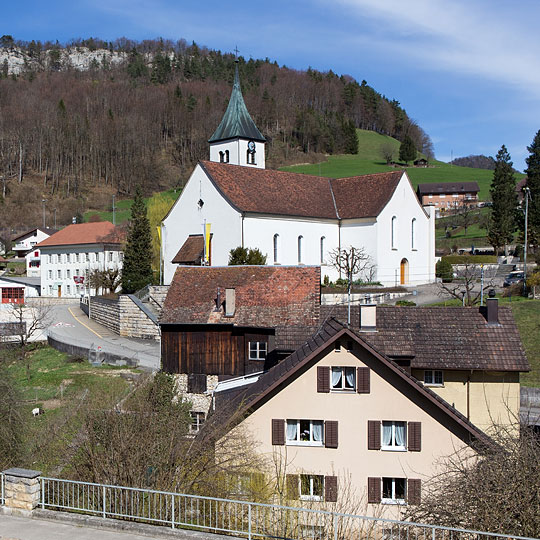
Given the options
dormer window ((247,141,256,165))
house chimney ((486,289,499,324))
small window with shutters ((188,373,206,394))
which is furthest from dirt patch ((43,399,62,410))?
dormer window ((247,141,256,165))

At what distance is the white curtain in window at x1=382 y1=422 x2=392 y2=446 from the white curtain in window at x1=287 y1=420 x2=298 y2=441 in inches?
93.1

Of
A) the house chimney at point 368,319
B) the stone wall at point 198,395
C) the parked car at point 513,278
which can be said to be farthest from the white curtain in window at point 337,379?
the parked car at point 513,278

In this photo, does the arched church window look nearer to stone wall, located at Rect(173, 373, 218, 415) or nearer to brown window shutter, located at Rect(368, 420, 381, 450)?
stone wall, located at Rect(173, 373, 218, 415)

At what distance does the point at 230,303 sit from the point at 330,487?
13408mm

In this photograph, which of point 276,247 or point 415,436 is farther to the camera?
point 276,247

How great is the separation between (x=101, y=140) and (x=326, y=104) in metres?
63.3

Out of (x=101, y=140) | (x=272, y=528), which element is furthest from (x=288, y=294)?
(x=101, y=140)

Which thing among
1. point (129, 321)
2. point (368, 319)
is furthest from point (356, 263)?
point (368, 319)

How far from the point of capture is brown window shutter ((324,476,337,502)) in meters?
18.6

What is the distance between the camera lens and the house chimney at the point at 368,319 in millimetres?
23562

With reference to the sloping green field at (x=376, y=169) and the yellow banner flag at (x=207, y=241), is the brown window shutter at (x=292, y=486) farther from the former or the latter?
the sloping green field at (x=376, y=169)

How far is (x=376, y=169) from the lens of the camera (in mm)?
121000

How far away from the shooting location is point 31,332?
44.8 m

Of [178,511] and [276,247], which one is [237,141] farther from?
[178,511]
